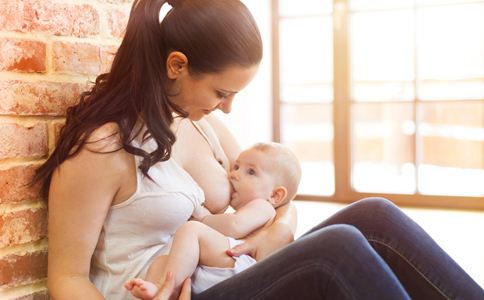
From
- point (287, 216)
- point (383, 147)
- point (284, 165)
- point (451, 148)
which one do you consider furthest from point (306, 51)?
point (287, 216)

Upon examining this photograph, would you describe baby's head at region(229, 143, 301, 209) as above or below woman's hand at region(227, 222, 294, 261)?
above

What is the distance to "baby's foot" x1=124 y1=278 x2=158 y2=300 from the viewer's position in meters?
1.13

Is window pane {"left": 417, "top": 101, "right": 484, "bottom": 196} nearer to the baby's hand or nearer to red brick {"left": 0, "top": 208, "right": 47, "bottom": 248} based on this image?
the baby's hand

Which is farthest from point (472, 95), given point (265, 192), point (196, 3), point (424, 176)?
point (196, 3)

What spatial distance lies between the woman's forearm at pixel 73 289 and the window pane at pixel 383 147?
3340 millimetres

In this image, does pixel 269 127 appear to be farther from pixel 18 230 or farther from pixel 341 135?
pixel 18 230

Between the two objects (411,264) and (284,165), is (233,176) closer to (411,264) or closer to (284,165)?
(284,165)

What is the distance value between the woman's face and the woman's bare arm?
22cm

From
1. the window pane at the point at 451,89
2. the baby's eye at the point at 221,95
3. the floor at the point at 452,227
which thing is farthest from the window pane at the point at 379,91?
the baby's eye at the point at 221,95

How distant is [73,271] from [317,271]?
0.45m

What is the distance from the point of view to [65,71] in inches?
50.4

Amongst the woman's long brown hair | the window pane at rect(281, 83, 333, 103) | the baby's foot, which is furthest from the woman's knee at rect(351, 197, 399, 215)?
the window pane at rect(281, 83, 333, 103)

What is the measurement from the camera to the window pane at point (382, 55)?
4262mm

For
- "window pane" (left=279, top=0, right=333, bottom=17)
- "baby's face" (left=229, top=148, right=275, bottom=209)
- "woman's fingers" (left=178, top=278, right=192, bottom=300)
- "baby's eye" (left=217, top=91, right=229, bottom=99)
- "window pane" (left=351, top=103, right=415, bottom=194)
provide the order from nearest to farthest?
"woman's fingers" (left=178, top=278, right=192, bottom=300) → "baby's eye" (left=217, top=91, right=229, bottom=99) → "baby's face" (left=229, top=148, right=275, bottom=209) → "window pane" (left=351, top=103, right=415, bottom=194) → "window pane" (left=279, top=0, right=333, bottom=17)
